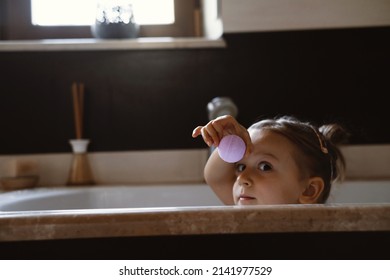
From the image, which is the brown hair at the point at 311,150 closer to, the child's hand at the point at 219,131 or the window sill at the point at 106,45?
the child's hand at the point at 219,131

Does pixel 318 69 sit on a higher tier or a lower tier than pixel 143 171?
higher

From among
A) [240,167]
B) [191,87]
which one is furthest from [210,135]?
[191,87]

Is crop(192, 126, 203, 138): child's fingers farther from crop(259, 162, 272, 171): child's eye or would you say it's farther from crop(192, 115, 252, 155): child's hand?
crop(259, 162, 272, 171): child's eye

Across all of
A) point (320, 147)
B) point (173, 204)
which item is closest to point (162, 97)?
point (173, 204)

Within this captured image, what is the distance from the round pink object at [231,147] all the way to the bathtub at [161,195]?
521mm

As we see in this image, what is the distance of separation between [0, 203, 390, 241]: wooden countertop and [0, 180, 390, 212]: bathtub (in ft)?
2.69

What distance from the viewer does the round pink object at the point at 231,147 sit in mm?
1010

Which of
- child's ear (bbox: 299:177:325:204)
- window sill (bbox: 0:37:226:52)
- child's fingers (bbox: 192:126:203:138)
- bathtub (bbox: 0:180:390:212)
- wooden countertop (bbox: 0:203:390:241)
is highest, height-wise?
window sill (bbox: 0:37:226:52)

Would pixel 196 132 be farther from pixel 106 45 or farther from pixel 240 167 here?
pixel 106 45

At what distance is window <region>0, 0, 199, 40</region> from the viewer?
1.88 metres

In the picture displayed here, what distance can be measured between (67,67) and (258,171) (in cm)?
Result: 87

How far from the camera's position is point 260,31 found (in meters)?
1.71

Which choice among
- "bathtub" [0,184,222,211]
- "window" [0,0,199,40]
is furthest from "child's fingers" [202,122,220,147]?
"window" [0,0,199,40]

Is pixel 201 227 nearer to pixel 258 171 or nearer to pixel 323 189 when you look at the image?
pixel 258 171
